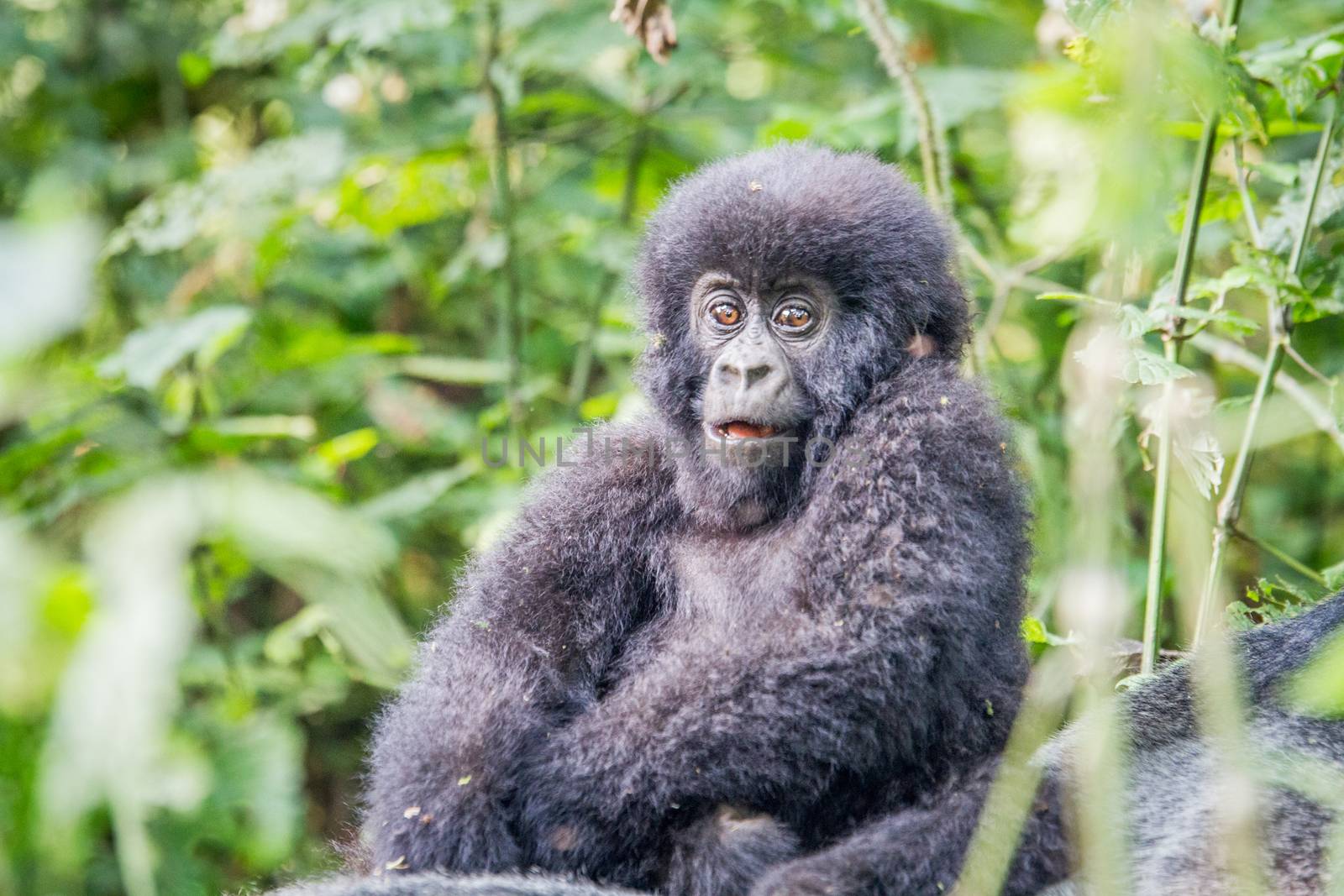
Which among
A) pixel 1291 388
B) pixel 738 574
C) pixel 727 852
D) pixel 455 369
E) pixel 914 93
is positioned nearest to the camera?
pixel 727 852

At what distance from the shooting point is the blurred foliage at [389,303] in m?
1.34

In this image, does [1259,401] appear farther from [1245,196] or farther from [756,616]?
[756,616]

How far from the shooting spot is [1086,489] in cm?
148

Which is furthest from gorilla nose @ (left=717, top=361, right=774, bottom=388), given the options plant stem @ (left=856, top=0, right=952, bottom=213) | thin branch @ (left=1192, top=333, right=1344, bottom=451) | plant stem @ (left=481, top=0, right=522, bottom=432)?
plant stem @ (left=481, top=0, right=522, bottom=432)

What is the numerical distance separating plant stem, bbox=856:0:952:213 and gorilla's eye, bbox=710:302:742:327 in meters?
0.93

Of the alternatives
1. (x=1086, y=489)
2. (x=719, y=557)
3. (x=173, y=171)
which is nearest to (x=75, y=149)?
(x=173, y=171)

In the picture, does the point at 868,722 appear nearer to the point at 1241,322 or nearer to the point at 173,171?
the point at 1241,322

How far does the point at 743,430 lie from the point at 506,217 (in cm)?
232

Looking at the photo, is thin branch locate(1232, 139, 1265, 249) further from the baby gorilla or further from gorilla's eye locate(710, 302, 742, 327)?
gorilla's eye locate(710, 302, 742, 327)

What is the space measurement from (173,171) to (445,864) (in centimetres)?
463

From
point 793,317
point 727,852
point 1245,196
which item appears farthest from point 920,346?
point 727,852

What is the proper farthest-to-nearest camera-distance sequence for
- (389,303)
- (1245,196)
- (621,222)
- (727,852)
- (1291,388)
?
(389,303) → (621,222) → (1291,388) → (1245,196) → (727,852)

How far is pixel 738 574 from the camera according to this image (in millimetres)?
2781

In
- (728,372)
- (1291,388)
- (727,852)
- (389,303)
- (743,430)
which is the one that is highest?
(728,372)
